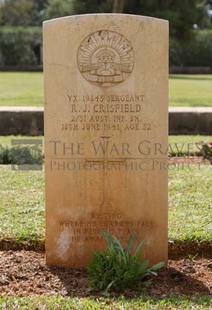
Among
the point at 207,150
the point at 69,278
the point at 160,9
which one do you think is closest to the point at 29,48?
the point at 160,9

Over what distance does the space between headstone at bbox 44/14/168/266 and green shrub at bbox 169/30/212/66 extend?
101 ft

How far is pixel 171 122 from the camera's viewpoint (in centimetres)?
988

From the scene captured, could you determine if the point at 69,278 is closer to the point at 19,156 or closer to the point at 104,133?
the point at 104,133

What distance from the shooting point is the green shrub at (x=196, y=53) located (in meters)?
34.3

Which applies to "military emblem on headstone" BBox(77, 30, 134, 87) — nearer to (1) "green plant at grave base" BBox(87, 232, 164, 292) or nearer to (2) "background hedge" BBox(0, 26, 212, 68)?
(1) "green plant at grave base" BBox(87, 232, 164, 292)

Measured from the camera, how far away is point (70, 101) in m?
3.48

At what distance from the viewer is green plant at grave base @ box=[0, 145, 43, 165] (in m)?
7.01

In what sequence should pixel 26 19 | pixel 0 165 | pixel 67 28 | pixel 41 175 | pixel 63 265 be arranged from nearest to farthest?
pixel 67 28, pixel 63 265, pixel 41 175, pixel 0 165, pixel 26 19

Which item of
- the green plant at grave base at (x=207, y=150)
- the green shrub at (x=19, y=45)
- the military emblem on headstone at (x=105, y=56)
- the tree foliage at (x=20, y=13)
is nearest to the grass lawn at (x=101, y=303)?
the military emblem on headstone at (x=105, y=56)

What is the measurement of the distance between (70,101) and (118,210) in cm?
74

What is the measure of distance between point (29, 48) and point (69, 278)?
31730 mm

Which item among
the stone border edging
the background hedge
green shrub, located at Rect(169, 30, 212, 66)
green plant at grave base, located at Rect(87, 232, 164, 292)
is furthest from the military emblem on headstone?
green shrub, located at Rect(169, 30, 212, 66)

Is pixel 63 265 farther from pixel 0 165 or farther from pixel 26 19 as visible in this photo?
pixel 26 19

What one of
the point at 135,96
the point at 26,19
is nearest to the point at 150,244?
the point at 135,96
